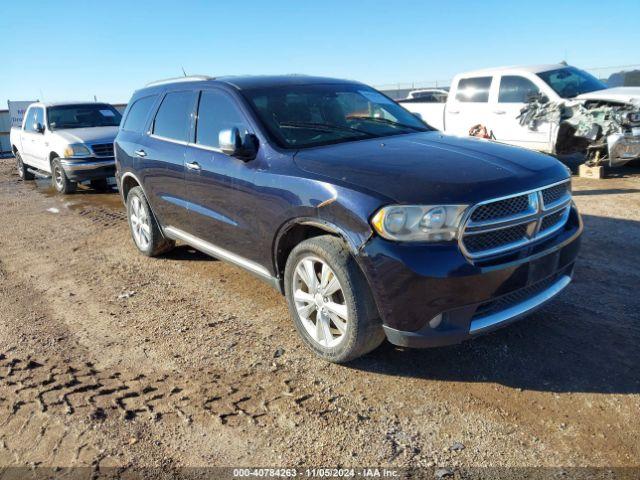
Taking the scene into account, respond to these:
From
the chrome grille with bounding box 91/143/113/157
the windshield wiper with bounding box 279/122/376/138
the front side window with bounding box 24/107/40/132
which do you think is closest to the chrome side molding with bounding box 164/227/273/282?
the windshield wiper with bounding box 279/122/376/138

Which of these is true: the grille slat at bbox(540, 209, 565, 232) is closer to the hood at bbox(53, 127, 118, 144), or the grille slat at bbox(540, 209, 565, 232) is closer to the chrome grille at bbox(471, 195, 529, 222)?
the chrome grille at bbox(471, 195, 529, 222)

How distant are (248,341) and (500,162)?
2.13 m

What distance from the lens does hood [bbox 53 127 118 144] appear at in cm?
1045

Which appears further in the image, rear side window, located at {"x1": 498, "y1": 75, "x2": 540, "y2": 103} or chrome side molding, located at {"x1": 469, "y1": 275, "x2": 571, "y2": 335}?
rear side window, located at {"x1": 498, "y1": 75, "x2": 540, "y2": 103}

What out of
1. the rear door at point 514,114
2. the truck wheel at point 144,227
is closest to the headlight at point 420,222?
the truck wheel at point 144,227

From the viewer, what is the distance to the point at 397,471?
250 cm

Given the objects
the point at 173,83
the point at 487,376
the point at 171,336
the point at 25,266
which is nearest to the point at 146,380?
the point at 171,336

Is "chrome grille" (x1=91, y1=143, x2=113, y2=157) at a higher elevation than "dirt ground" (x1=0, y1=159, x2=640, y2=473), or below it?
higher

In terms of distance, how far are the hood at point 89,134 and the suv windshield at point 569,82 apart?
8.59 meters

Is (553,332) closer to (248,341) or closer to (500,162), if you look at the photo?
Answer: (500,162)

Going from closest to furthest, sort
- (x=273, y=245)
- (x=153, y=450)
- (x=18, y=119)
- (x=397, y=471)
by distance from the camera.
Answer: (x=397, y=471), (x=153, y=450), (x=273, y=245), (x=18, y=119)

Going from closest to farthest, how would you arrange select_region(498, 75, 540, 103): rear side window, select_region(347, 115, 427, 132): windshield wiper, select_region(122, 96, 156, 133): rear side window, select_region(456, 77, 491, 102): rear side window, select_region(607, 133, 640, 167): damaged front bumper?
1. select_region(347, 115, 427, 132): windshield wiper
2. select_region(122, 96, 156, 133): rear side window
3. select_region(607, 133, 640, 167): damaged front bumper
4. select_region(498, 75, 540, 103): rear side window
5. select_region(456, 77, 491, 102): rear side window

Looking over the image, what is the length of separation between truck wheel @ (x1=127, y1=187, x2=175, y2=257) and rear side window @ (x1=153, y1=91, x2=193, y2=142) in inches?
33.6

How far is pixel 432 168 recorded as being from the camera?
3166 millimetres
